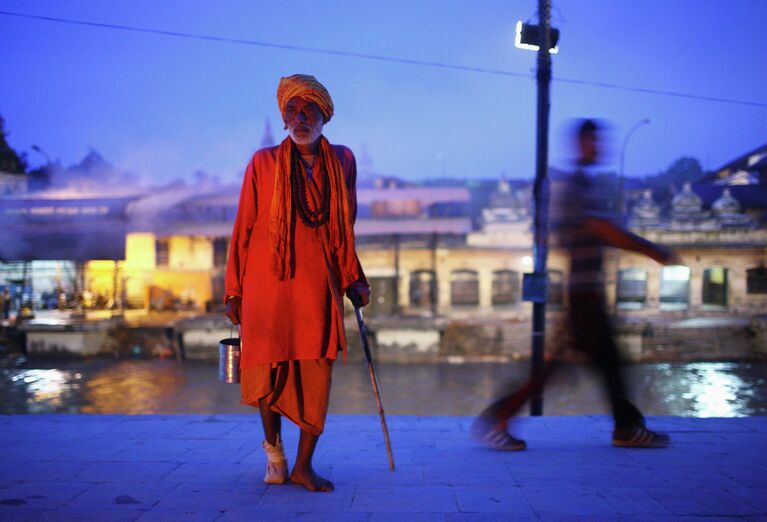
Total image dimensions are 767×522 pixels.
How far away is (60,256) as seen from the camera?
25.5 m

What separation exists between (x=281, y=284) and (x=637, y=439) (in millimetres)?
1893

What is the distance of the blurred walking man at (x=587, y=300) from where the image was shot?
3197 mm

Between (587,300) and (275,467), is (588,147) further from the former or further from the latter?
(275,467)

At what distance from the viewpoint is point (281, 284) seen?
263cm

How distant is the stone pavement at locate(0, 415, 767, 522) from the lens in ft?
7.62

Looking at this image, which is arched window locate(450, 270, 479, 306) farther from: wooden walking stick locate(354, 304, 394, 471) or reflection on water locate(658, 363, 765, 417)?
wooden walking stick locate(354, 304, 394, 471)

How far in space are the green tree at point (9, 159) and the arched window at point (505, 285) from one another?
1887 cm

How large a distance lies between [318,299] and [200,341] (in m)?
25.2

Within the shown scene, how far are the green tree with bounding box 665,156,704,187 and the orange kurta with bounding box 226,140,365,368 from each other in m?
29.1

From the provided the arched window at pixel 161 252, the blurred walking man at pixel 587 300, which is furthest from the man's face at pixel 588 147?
the arched window at pixel 161 252

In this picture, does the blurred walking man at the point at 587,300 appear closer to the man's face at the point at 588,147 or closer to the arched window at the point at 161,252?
the man's face at the point at 588,147

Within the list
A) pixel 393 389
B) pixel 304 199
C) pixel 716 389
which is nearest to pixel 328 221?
pixel 304 199

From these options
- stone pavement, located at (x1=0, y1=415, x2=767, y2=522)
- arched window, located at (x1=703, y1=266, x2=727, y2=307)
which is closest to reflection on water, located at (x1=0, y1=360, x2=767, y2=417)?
arched window, located at (x1=703, y1=266, x2=727, y2=307)

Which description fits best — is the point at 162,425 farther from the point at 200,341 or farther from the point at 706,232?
the point at 706,232
